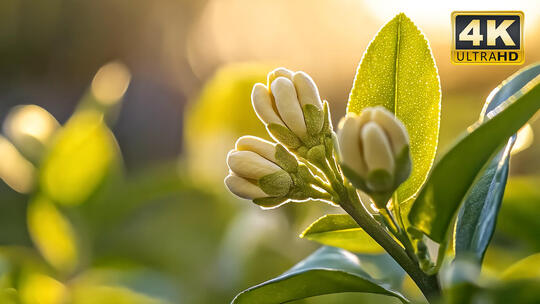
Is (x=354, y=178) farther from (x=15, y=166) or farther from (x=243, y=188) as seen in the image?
(x=15, y=166)

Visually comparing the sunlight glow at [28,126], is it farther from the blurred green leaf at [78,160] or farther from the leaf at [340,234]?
the leaf at [340,234]

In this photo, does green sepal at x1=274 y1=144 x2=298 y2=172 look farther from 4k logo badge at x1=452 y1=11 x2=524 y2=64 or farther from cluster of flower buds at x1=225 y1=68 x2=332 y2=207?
4k logo badge at x1=452 y1=11 x2=524 y2=64

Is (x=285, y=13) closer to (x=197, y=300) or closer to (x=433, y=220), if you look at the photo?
(x=197, y=300)

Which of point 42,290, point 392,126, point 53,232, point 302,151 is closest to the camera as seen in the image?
point 392,126

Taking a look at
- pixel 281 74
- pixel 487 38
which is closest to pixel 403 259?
pixel 281 74

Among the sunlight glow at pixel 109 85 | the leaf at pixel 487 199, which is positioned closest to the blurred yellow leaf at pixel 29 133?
the sunlight glow at pixel 109 85

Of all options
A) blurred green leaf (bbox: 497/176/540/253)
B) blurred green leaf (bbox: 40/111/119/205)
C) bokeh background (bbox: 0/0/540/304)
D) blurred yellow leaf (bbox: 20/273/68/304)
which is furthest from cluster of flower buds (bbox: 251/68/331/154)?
blurred green leaf (bbox: 40/111/119/205)
